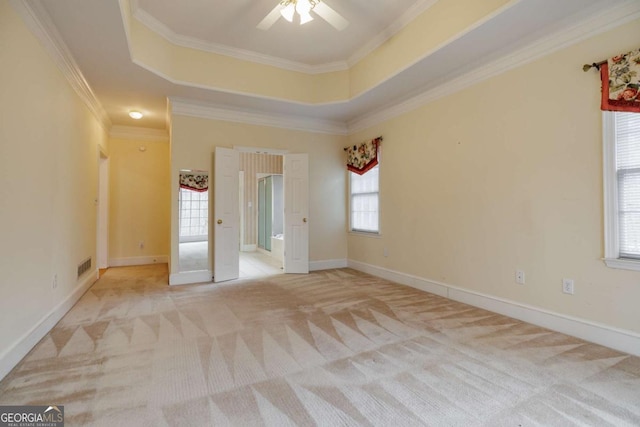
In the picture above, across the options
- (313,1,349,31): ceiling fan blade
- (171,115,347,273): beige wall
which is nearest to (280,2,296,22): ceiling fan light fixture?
(313,1,349,31): ceiling fan blade

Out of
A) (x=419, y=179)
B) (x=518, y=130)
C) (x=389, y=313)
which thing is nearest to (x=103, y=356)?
(x=389, y=313)

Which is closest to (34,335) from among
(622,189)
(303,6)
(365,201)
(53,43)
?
Answer: (53,43)

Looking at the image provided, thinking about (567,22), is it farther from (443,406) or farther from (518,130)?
(443,406)

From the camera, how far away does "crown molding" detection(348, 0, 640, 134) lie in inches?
91.7

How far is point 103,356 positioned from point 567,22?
4.69m

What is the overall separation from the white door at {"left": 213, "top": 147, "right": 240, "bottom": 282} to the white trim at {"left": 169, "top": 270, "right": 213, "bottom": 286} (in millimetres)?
135

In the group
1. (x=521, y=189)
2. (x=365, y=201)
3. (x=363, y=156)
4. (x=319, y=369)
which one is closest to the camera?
(x=319, y=369)

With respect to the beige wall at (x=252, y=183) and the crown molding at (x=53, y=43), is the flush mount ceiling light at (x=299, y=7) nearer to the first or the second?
the crown molding at (x=53, y=43)

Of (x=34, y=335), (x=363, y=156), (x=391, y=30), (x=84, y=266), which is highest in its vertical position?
(x=391, y=30)

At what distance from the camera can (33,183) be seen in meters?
2.38

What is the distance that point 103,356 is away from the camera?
7.38 feet

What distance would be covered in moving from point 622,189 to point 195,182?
4879mm

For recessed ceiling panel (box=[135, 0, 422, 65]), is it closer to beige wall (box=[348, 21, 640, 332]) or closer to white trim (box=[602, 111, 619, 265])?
beige wall (box=[348, 21, 640, 332])

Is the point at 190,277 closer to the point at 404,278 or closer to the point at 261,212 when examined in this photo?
the point at 404,278
